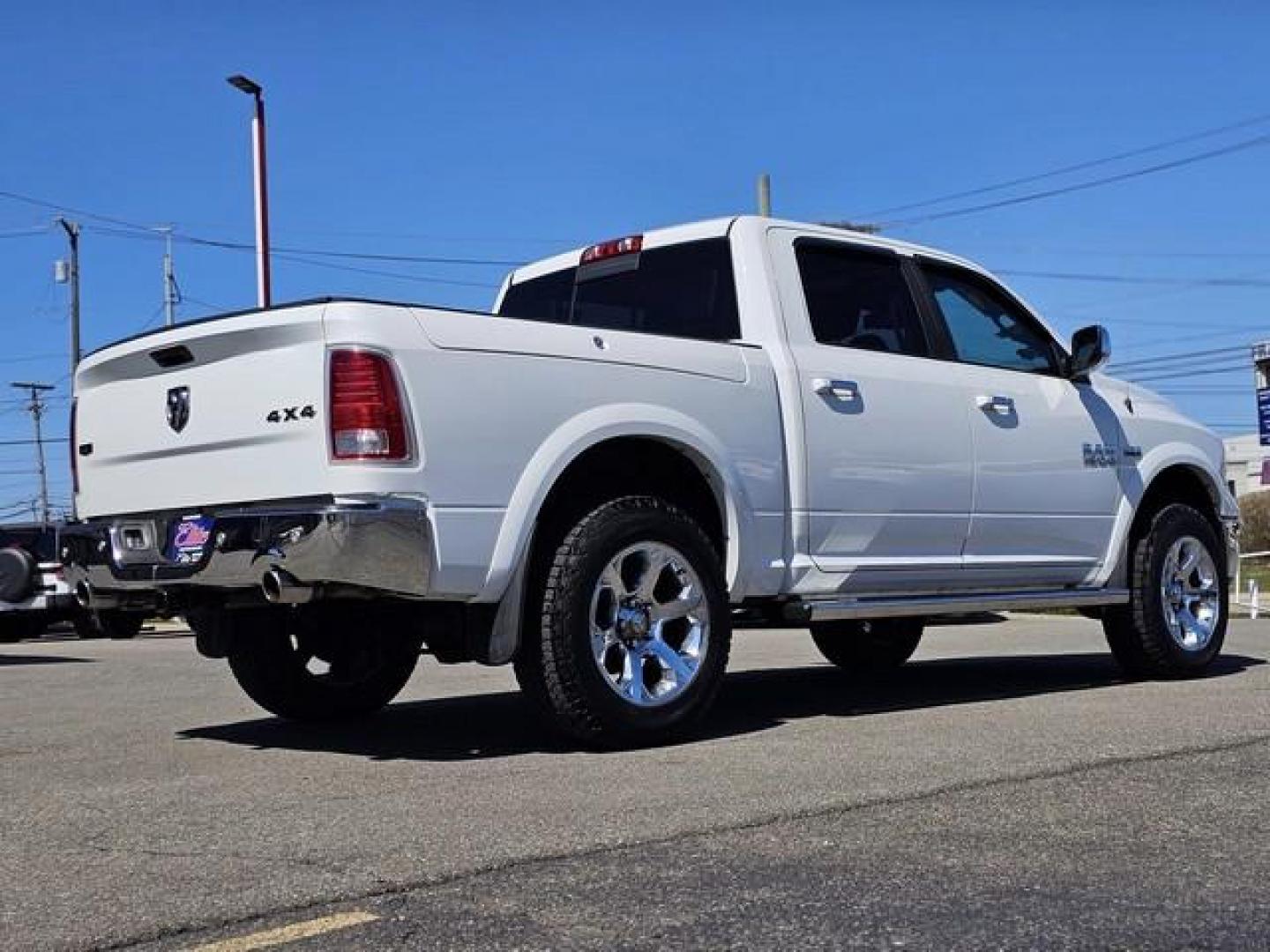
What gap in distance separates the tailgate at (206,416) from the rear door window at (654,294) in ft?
4.95

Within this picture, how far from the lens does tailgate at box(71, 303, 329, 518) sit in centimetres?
495

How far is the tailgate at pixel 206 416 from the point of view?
16.2 feet

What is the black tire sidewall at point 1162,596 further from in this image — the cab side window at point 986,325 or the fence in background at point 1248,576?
the fence in background at point 1248,576

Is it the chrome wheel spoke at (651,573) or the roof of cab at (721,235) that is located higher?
the roof of cab at (721,235)

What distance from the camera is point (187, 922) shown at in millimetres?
3141

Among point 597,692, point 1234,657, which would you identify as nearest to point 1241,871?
point 597,692

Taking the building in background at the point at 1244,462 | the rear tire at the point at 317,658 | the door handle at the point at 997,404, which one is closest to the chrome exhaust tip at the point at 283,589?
the rear tire at the point at 317,658

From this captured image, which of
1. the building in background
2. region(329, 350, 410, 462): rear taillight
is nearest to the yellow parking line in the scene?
region(329, 350, 410, 462): rear taillight

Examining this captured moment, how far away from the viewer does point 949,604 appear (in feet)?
21.8

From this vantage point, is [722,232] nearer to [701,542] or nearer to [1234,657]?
[701,542]

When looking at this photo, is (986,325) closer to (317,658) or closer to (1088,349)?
(1088,349)

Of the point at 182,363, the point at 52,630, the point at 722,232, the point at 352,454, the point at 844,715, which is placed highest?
the point at 722,232

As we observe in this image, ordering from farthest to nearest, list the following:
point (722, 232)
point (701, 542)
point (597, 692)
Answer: point (722, 232), point (701, 542), point (597, 692)

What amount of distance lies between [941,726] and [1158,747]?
36.7 inches
